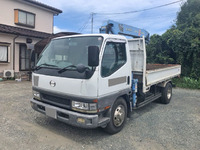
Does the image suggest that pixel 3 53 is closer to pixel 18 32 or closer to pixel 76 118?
pixel 18 32

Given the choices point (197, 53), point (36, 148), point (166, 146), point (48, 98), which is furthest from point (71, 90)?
point (197, 53)

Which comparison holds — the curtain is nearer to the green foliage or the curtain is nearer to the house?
the house

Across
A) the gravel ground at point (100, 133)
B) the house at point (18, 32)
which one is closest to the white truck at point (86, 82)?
the gravel ground at point (100, 133)

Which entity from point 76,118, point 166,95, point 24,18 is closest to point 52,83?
point 76,118

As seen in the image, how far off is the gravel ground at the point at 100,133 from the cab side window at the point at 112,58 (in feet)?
4.84

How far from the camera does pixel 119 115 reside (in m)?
3.89

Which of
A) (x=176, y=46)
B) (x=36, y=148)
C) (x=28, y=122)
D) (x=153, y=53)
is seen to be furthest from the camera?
(x=153, y=53)

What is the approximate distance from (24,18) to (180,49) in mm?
11790

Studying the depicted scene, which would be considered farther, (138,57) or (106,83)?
(138,57)

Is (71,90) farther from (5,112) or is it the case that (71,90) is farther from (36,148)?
(5,112)

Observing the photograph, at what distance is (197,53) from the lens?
11.0 meters

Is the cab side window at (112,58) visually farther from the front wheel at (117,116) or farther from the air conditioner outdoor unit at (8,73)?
the air conditioner outdoor unit at (8,73)

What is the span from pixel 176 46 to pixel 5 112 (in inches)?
430

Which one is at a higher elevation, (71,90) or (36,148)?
(71,90)
